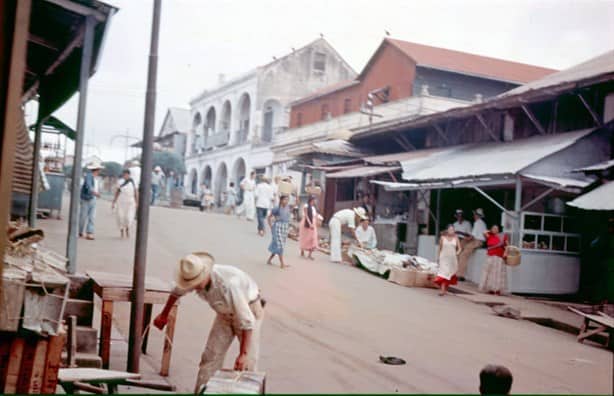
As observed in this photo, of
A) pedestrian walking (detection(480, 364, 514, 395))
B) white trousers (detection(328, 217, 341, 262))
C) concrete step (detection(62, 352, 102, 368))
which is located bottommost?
concrete step (detection(62, 352, 102, 368))

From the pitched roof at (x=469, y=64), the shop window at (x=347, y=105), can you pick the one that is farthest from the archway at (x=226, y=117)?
the shop window at (x=347, y=105)

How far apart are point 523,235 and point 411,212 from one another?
12.1ft

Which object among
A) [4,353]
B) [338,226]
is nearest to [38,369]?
[4,353]

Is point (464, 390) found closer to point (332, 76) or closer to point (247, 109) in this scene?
point (247, 109)

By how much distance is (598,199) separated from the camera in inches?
330

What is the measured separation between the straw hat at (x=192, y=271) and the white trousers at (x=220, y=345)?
0.35 m

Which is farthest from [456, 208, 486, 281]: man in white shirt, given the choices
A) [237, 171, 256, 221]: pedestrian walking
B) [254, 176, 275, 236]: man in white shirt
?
[237, 171, 256, 221]: pedestrian walking

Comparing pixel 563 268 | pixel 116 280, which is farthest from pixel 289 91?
pixel 563 268

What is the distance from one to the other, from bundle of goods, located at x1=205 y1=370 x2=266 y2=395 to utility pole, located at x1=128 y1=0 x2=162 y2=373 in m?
1.57

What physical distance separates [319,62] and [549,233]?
16.0 feet

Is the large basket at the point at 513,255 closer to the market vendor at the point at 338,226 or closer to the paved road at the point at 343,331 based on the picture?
the paved road at the point at 343,331

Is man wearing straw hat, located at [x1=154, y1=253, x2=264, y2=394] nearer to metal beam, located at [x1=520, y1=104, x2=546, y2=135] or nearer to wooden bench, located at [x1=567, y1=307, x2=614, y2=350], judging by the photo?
wooden bench, located at [x1=567, y1=307, x2=614, y2=350]

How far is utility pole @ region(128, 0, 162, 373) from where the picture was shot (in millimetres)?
4805

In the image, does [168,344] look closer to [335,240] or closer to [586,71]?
[335,240]
